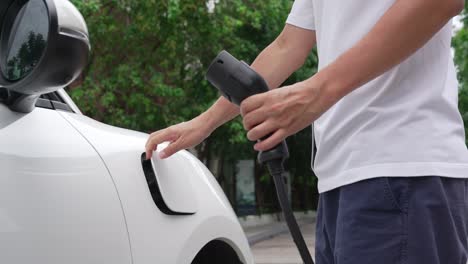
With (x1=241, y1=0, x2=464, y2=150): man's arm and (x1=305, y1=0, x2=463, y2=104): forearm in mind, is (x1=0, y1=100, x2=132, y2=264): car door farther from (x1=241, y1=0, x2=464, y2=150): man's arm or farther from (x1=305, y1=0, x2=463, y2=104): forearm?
(x1=305, y1=0, x2=463, y2=104): forearm

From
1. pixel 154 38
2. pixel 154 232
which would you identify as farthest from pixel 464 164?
pixel 154 38

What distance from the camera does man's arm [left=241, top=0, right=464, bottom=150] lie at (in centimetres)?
138

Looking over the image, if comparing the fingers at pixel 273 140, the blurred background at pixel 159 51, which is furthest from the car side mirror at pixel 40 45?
the blurred background at pixel 159 51

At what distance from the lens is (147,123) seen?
53.2 feet

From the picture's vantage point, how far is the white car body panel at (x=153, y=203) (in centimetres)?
194

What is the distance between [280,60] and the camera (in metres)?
2.01

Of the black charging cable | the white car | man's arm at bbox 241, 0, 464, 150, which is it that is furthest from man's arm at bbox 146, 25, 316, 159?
man's arm at bbox 241, 0, 464, 150

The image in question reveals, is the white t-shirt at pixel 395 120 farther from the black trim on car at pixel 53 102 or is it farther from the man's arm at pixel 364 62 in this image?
the black trim on car at pixel 53 102

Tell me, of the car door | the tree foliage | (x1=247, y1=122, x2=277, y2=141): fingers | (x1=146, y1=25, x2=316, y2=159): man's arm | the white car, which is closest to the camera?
(x1=247, y1=122, x2=277, y2=141): fingers

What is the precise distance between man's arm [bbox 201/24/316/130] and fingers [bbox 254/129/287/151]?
586mm

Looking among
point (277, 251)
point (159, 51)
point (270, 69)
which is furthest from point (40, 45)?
point (159, 51)

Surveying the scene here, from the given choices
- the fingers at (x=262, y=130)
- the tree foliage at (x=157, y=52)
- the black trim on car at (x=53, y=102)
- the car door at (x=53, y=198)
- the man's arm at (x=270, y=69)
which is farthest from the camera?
the tree foliage at (x=157, y=52)

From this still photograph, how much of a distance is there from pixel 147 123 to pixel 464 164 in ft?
48.5

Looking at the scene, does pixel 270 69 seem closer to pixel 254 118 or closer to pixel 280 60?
pixel 280 60
